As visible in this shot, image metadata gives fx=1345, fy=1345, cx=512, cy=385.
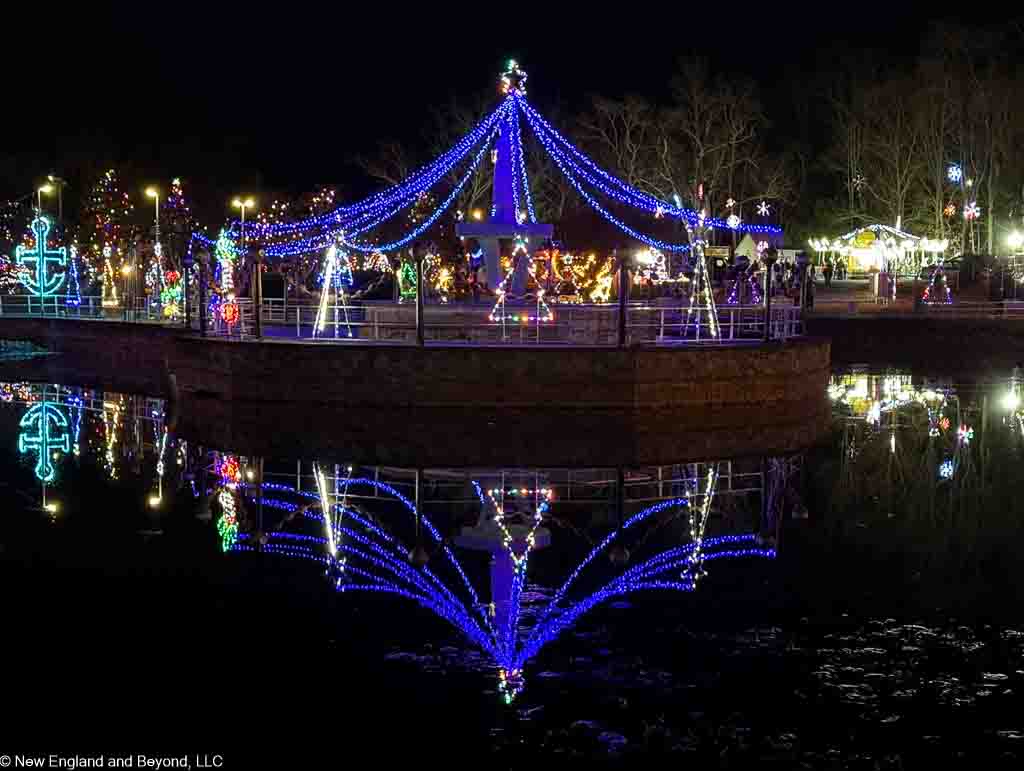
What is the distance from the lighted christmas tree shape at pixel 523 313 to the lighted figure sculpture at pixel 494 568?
8.29 m

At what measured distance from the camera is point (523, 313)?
2291 centimetres

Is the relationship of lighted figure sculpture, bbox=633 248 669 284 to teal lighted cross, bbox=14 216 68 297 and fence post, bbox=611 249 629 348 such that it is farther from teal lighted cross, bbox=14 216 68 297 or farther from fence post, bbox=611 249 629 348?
teal lighted cross, bbox=14 216 68 297

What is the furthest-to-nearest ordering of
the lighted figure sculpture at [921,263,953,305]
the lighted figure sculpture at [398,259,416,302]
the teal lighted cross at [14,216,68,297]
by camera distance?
the lighted figure sculpture at [921,263,953,305]
the teal lighted cross at [14,216,68,297]
the lighted figure sculpture at [398,259,416,302]

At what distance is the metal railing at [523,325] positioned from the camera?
20.0 meters

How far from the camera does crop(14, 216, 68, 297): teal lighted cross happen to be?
3453 cm

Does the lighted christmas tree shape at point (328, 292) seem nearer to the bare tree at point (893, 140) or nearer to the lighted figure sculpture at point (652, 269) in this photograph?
the lighted figure sculpture at point (652, 269)

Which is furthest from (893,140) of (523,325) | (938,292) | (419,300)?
(419,300)

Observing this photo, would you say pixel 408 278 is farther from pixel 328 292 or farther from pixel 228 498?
pixel 228 498

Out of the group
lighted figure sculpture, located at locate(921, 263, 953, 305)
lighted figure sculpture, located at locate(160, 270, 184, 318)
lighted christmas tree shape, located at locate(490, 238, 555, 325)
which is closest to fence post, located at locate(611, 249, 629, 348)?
lighted christmas tree shape, located at locate(490, 238, 555, 325)

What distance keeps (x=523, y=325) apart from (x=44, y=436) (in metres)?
6.88

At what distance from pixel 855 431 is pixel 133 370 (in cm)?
1537

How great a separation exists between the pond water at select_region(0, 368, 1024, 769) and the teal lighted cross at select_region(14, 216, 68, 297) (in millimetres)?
20748

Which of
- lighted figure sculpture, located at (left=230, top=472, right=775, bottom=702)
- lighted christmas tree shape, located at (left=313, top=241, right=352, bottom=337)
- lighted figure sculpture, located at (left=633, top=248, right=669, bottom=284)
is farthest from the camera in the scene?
lighted figure sculpture, located at (left=633, top=248, right=669, bottom=284)

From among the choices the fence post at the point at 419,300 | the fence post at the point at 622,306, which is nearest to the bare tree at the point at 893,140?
the fence post at the point at 622,306
